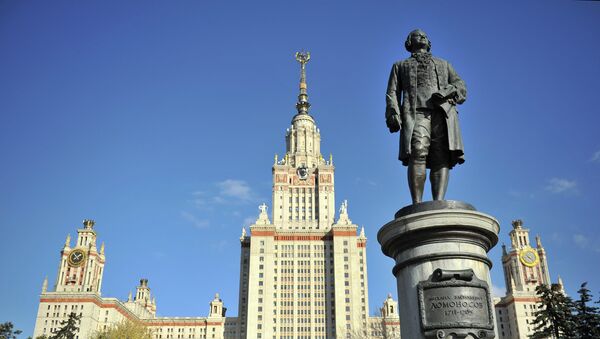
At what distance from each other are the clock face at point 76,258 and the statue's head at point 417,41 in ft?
434

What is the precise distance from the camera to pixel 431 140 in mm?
11422

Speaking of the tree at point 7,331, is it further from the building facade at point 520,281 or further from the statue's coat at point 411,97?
the building facade at point 520,281

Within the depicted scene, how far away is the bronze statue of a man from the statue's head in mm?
292

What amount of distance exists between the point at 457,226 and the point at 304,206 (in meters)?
130

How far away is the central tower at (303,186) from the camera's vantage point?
138 meters

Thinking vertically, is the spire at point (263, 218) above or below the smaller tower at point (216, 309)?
Result: above

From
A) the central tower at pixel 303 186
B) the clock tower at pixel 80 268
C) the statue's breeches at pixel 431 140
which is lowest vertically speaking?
the statue's breeches at pixel 431 140

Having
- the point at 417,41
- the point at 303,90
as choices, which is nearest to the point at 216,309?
the point at 303,90

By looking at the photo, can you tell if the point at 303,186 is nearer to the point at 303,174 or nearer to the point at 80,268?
the point at 303,174

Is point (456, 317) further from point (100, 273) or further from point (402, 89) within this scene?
point (100, 273)

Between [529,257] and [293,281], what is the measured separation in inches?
2349

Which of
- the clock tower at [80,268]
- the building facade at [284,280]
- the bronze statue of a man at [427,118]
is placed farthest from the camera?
the clock tower at [80,268]

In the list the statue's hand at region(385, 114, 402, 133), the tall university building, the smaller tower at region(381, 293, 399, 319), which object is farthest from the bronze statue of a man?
the smaller tower at region(381, 293, 399, 319)

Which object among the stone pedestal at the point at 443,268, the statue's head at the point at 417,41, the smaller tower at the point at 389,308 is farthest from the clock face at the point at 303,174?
the stone pedestal at the point at 443,268
